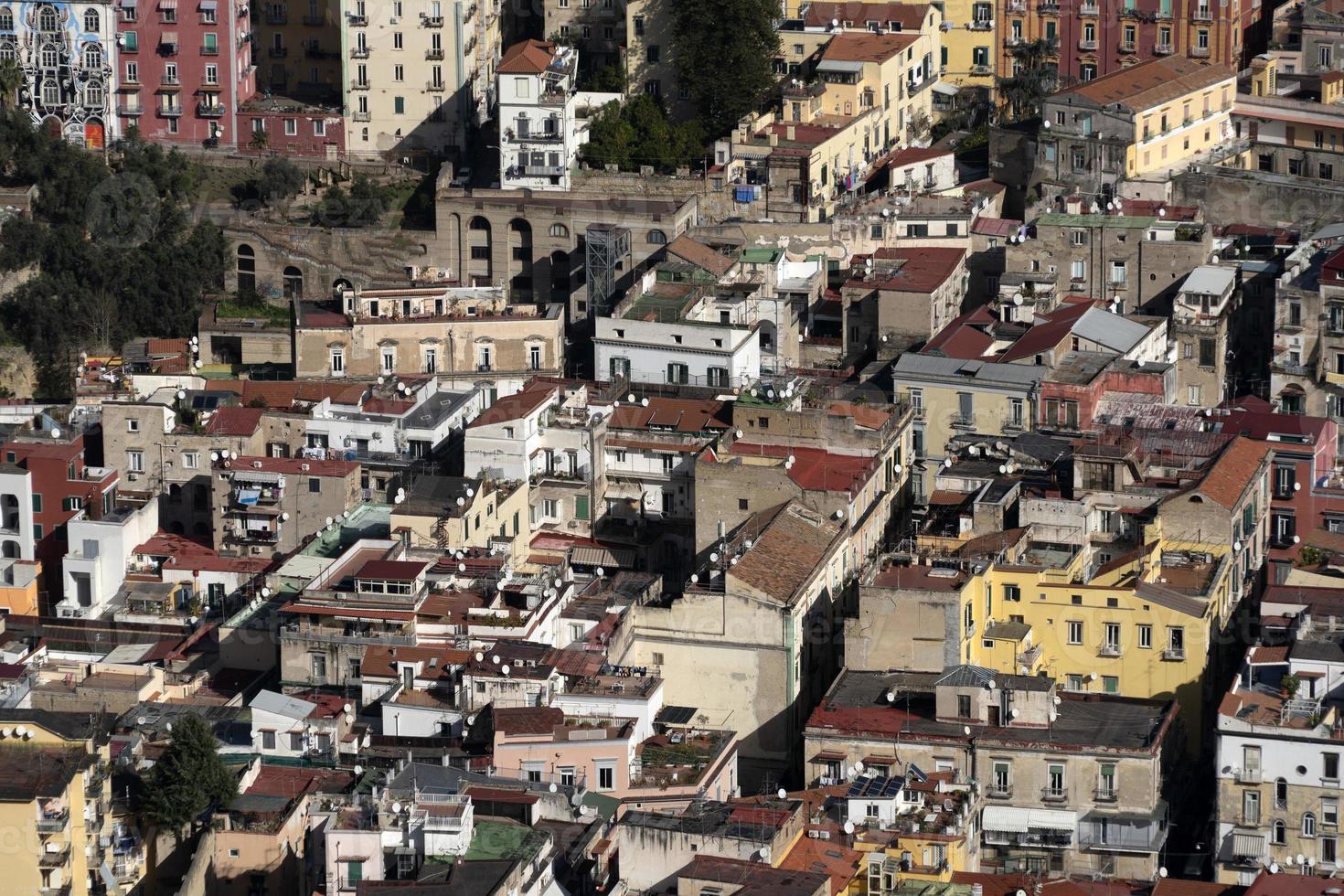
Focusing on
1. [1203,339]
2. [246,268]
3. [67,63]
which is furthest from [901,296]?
[67,63]

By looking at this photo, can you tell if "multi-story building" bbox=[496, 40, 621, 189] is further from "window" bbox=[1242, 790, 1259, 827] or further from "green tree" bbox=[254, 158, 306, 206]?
"window" bbox=[1242, 790, 1259, 827]

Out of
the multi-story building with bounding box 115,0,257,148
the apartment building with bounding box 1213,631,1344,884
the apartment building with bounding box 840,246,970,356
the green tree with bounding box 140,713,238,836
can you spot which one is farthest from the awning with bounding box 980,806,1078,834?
the multi-story building with bounding box 115,0,257,148

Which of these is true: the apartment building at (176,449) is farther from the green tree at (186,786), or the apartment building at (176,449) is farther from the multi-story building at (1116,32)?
the multi-story building at (1116,32)

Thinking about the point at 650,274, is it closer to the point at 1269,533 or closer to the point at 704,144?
the point at 704,144

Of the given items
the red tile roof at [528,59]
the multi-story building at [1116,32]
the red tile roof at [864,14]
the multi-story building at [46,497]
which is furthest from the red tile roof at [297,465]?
the multi-story building at [1116,32]

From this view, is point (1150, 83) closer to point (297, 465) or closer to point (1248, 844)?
point (297, 465)

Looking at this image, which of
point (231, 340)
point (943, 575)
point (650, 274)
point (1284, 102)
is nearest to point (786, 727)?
point (943, 575)
